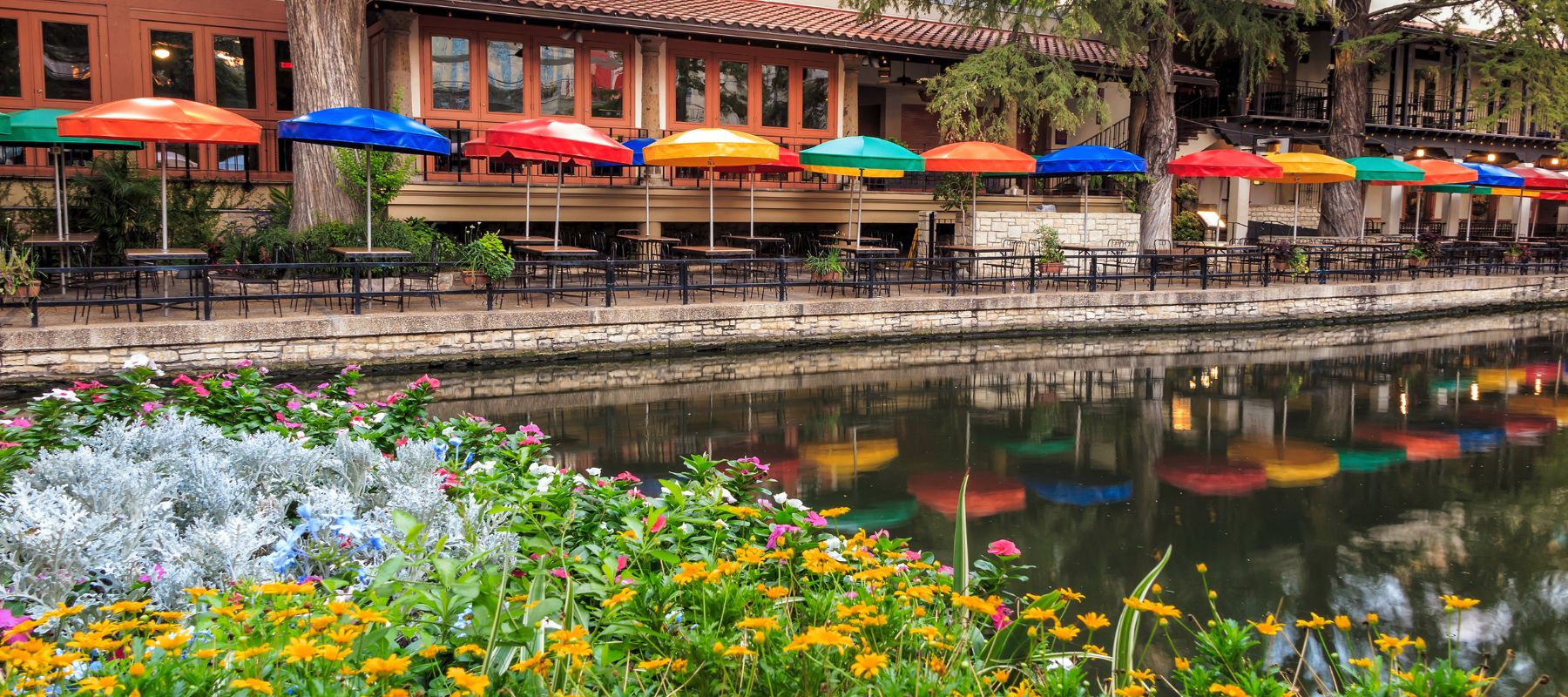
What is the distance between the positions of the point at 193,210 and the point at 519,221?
17.9 ft

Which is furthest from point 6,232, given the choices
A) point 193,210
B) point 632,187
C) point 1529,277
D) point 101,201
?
point 1529,277

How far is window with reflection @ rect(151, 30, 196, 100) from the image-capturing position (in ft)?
62.4

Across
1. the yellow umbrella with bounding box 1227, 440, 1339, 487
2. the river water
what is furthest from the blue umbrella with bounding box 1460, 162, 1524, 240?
the yellow umbrella with bounding box 1227, 440, 1339, 487

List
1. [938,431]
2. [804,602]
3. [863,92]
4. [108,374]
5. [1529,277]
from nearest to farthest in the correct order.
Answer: [804,602] → [938,431] → [108,374] → [1529,277] → [863,92]

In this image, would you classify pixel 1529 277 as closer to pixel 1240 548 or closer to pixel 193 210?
pixel 1240 548

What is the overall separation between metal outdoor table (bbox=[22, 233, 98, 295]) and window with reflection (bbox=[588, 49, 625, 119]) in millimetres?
8908

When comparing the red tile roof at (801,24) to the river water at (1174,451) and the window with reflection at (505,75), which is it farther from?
the river water at (1174,451)

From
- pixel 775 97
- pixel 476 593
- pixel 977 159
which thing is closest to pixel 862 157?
pixel 977 159

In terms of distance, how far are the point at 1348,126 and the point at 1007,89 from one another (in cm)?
1084

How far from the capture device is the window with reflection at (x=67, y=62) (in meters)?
18.3

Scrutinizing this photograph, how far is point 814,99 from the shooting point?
947 inches

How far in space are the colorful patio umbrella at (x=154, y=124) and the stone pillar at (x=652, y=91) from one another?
30.9 ft

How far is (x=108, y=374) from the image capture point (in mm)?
11883

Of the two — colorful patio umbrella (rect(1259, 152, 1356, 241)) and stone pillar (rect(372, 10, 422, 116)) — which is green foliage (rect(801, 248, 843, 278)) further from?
colorful patio umbrella (rect(1259, 152, 1356, 241))
